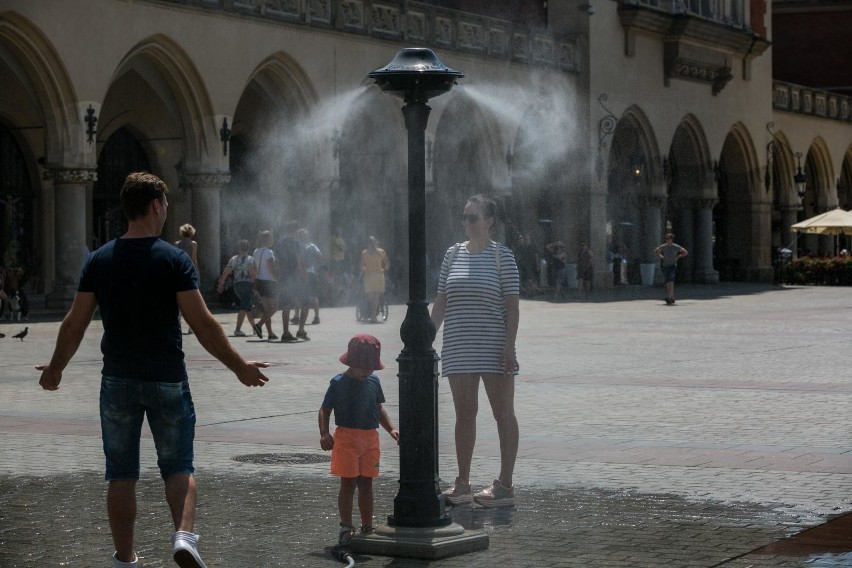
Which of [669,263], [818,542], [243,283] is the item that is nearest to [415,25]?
[669,263]

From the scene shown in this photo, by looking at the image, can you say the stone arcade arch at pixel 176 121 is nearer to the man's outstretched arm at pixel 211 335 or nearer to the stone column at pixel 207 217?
the stone column at pixel 207 217

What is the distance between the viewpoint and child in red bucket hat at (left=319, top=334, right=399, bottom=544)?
8.03 m

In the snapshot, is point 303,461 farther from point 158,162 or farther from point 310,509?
point 158,162

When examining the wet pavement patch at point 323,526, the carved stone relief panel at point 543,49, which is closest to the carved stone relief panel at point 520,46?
the carved stone relief panel at point 543,49

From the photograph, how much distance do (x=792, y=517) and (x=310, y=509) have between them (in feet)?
8.54

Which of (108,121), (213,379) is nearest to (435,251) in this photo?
(108,121)

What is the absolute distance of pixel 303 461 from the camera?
1105cm

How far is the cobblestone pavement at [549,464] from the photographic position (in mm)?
7934

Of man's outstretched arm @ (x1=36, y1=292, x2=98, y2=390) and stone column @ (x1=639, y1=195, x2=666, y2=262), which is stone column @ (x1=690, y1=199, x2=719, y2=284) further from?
man's outstretched arm @ (x1=36, y1=292, x2=98, y2=390)

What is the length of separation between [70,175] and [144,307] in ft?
84.9

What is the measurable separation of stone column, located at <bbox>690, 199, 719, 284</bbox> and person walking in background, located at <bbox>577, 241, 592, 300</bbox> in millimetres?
11199

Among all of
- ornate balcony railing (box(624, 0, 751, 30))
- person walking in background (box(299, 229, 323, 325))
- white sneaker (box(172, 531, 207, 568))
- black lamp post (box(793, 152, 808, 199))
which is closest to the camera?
white sneaker (box(172, 531, 207, 568))

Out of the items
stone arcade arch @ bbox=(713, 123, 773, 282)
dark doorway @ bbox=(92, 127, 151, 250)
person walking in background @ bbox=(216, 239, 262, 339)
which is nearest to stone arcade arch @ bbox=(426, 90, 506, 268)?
dark doorway @ bbox=(92, 127, 151, 250)

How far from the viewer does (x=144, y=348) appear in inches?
263
